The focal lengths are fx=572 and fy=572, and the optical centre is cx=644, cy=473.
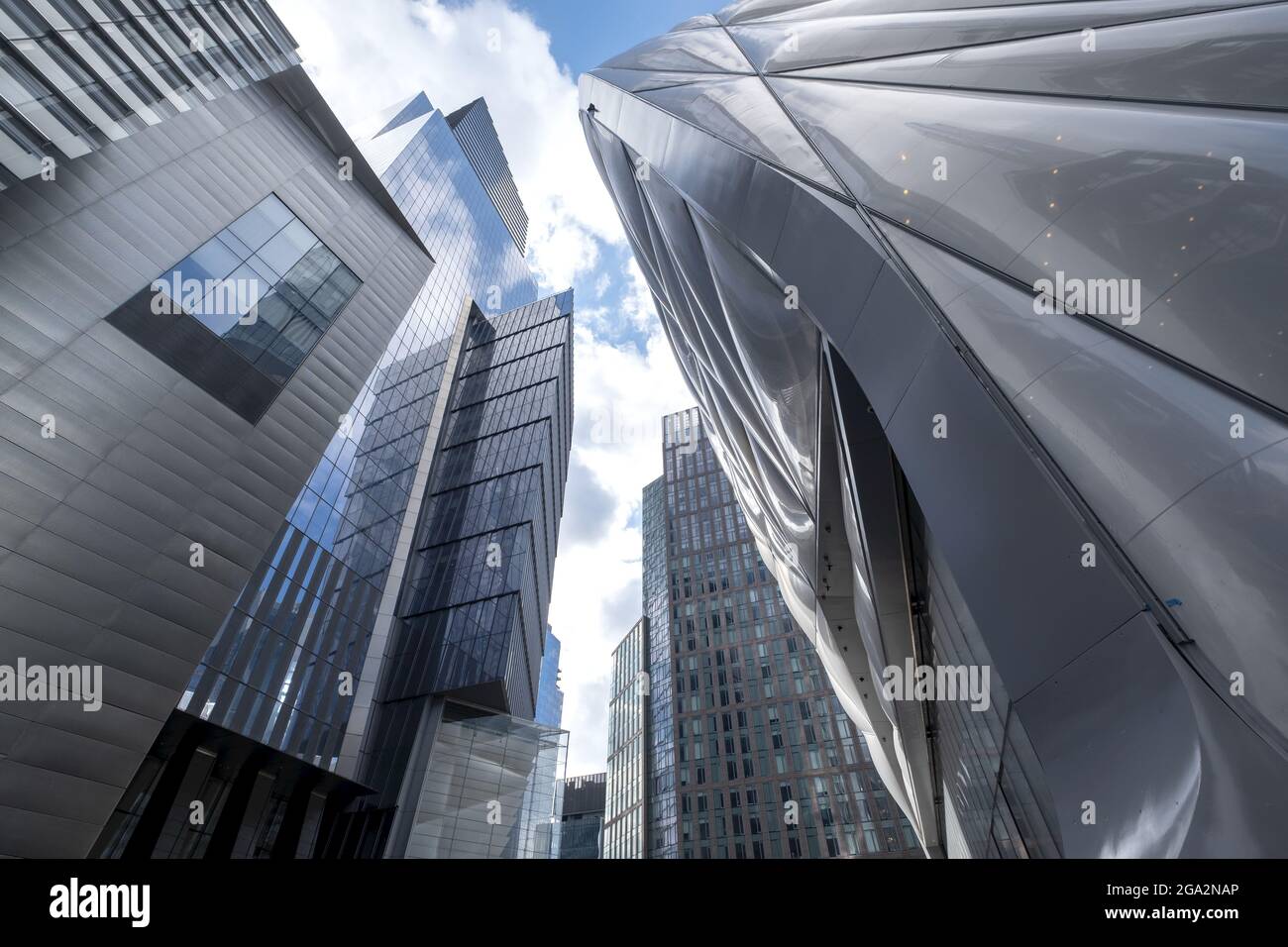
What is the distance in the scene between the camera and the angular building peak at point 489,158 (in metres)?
112

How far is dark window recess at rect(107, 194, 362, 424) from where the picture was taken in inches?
717

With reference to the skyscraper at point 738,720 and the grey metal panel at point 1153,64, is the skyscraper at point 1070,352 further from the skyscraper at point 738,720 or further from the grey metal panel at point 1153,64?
the skyscraper at point 738,720

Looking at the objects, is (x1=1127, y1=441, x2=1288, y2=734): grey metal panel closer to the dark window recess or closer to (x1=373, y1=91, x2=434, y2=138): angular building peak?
the dark window recess

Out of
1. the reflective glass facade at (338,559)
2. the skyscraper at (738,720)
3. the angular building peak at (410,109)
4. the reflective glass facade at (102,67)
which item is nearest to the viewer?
the reflective glass facade at (102,67)

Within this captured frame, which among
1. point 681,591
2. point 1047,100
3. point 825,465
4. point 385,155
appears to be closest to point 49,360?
point 825,465

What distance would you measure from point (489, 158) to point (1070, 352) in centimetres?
13740

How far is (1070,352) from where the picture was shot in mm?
3277

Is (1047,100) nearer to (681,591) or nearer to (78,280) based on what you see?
(78,280)

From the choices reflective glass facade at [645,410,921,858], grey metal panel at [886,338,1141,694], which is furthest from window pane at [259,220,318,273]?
reflective glass facade at [645,410,921,858]

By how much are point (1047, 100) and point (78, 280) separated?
22.6 meters

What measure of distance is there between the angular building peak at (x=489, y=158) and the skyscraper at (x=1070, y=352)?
114135 millimetres

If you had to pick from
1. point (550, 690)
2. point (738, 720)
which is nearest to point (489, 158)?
point (738, 720)

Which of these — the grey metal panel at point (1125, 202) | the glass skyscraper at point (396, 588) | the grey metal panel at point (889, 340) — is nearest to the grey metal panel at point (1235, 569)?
the grey metal panel at point (1125, 202)

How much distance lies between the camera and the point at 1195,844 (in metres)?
2.03
